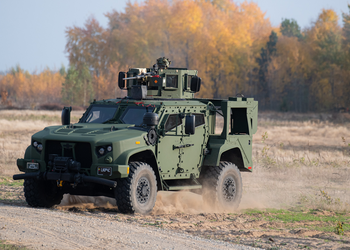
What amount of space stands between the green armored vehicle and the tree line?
144ft

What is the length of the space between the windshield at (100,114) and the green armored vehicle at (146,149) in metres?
0.02

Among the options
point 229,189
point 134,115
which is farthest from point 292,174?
point 134,115

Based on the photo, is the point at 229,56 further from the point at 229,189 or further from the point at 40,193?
the point at 40,193

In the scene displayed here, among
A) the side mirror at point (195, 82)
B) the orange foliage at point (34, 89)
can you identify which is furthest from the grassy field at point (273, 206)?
the orange foliage at point (34, 89)

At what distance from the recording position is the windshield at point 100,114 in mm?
11099

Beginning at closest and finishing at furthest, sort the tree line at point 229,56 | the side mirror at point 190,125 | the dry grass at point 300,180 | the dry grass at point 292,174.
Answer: the side mirror at point 190,125, the dry grass at point 300,180, the dry grass at point 292,174, the tree line at point 229,56

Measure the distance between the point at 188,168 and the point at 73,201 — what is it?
269 centimetres

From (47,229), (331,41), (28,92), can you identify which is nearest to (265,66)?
(331,41)

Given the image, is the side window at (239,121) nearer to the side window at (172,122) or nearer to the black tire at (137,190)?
the side window at (172,122)

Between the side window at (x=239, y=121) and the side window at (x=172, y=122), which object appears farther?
the side window at (x=239, y=121)

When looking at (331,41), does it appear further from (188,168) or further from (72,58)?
(188,168)

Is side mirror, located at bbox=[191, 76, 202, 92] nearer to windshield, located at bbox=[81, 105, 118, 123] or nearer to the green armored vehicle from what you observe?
the green armored vehicle

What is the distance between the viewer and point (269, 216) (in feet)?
37.0

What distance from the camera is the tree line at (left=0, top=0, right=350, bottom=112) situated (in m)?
57.1
